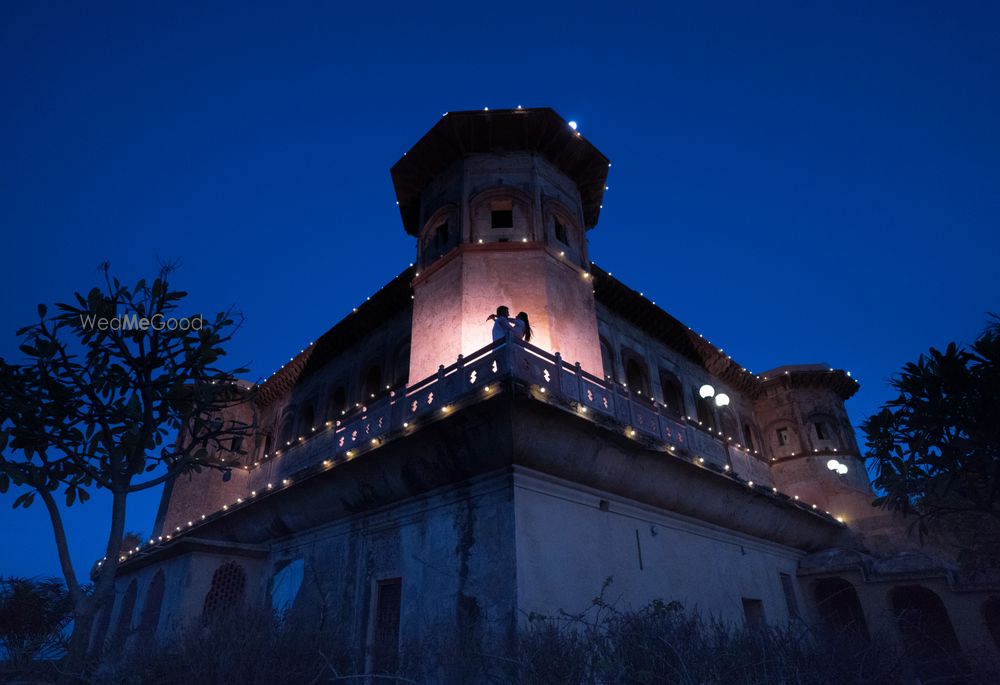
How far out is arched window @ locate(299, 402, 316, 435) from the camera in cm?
2152

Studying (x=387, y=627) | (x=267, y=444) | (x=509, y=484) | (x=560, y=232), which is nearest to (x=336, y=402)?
(x=267, y=444)

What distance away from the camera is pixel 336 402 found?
2027cm

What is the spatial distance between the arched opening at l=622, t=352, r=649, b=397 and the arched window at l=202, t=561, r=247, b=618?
41.6 feet

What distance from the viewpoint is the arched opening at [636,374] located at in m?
18.2

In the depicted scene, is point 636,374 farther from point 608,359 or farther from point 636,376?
point 608,359

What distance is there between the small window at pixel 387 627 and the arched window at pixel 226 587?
477 centimetres

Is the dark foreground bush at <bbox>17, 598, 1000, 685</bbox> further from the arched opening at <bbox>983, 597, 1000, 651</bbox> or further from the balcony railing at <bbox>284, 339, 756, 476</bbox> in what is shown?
the arched opening at <bbox>983, 597, 1000, 651</bbox>

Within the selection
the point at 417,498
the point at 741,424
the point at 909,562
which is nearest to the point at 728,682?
the point at 417,498

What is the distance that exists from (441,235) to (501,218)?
6.13ft

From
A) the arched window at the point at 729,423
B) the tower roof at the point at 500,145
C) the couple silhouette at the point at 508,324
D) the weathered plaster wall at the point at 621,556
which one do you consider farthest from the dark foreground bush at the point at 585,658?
the arched window at the point at 729,423

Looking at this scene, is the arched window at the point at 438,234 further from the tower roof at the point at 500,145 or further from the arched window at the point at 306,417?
the arched window at the point at 306,417

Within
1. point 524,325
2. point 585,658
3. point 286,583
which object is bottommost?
point 585,658

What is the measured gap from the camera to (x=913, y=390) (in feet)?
39.6

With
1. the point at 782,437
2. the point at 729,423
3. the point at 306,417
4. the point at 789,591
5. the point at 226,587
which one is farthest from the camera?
the point at 782,437
